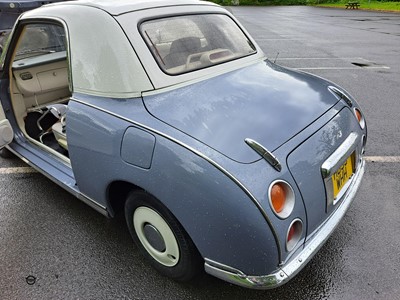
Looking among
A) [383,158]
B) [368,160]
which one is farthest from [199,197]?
[383,158]

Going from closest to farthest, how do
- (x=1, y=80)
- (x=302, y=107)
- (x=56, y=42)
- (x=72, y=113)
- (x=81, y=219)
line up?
(x=302, y=107), (x=72, y=113), (x=81, y=219), (x=1, y=80), (x=56, y=42)

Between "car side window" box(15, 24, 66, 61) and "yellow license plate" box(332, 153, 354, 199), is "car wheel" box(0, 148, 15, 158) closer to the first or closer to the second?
"car side window" box(15, 24, 66, 61)

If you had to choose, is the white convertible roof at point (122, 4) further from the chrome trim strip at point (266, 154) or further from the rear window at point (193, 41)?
the chrome trim strip at point (266, 154)

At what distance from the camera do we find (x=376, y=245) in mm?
2482

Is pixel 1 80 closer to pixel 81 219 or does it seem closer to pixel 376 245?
pixel 81 219

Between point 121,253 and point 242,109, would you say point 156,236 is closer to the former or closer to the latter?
point 121,253

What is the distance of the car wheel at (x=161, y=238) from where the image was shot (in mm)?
1946

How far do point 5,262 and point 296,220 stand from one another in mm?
2095

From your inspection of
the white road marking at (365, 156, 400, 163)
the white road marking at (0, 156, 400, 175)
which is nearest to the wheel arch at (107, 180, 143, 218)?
the white road marking at (0, 156, 400, 175)

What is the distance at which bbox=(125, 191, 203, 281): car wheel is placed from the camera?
1.95m

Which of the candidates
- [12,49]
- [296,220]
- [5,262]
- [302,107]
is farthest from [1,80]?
[296,220]

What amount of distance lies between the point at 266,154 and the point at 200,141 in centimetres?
Answer: 35

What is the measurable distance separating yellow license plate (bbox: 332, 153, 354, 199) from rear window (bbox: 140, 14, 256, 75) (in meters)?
→ 1.16

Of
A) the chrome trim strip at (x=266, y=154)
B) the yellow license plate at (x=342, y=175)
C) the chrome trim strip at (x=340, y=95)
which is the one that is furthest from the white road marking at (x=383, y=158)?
the chrome trim strip at (x=266, y=154)
